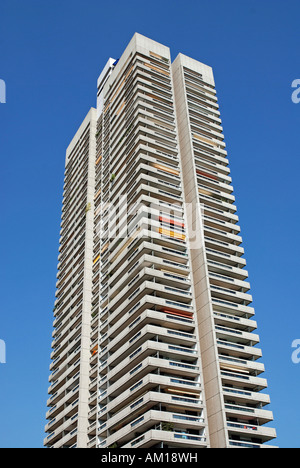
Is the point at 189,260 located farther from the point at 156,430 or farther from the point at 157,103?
the point at 157,103

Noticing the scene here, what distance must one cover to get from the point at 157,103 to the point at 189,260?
30503mm

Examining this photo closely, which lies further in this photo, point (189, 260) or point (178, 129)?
point (178, 129)

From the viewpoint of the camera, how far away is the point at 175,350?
194ft

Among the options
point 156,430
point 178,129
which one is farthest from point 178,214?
point 156,430

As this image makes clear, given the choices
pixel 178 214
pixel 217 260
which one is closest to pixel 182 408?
pixel 217 260

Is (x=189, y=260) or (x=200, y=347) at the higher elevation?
(x=189, y=260)

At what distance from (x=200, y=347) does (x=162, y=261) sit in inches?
456

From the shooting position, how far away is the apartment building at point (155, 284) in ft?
186

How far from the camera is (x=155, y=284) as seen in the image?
6344 centimetres

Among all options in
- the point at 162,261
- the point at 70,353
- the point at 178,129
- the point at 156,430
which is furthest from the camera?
the point at 178,129

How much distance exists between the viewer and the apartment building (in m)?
56.7

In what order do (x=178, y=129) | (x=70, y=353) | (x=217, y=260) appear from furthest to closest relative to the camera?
1. (x=178, y=129)
2. (x=70, y=353)
3. (x=217, y=260)

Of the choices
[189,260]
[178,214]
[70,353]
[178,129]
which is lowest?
[70,353]

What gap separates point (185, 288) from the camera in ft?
Answer: 219
